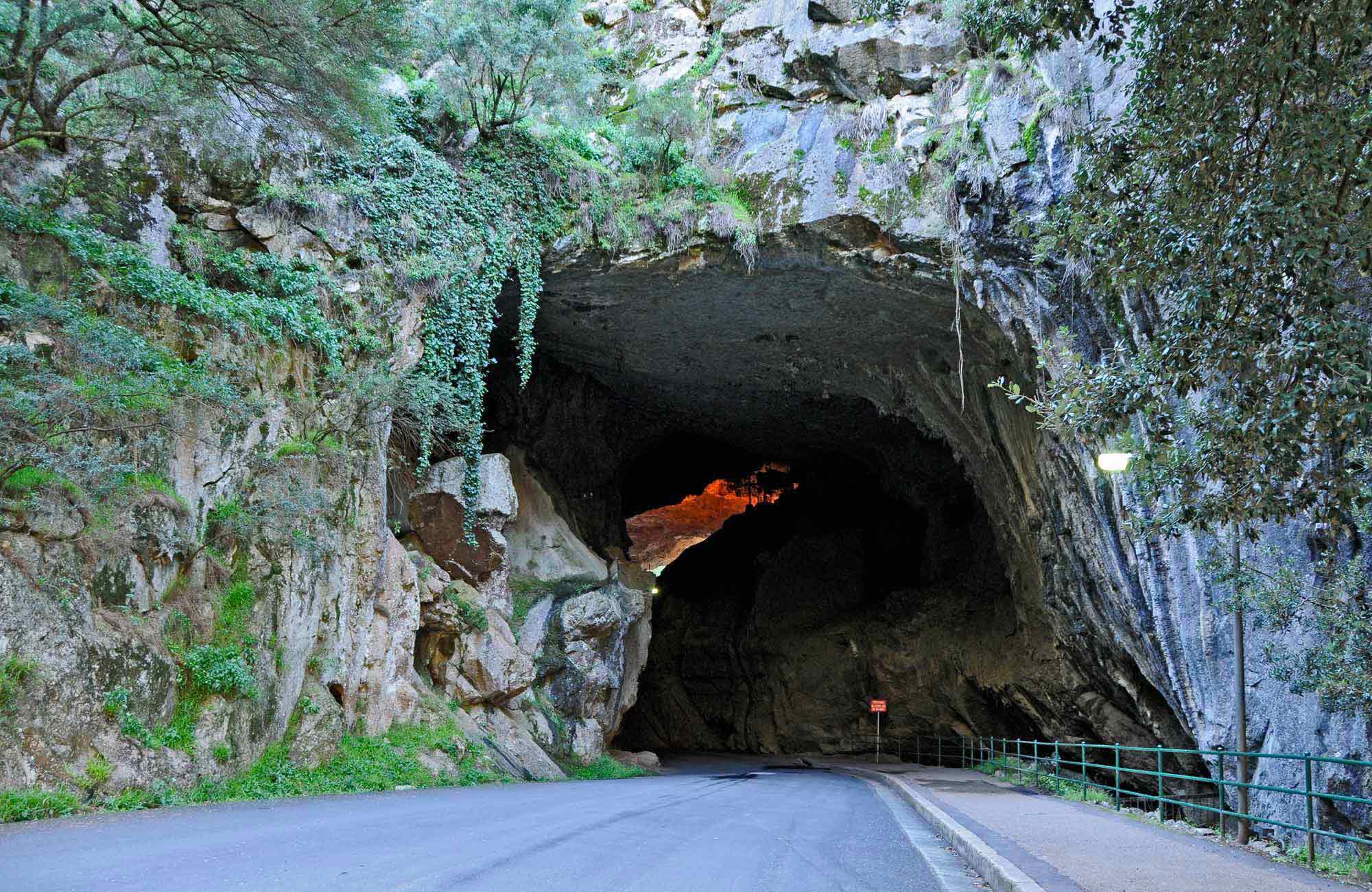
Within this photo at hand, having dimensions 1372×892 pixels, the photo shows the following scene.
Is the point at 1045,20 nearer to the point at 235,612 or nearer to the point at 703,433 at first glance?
the point at 235,612

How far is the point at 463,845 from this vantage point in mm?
6480

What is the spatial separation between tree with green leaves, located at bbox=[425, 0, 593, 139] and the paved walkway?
1289 cm

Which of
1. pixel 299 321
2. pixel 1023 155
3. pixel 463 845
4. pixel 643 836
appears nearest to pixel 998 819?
pixel 643 836

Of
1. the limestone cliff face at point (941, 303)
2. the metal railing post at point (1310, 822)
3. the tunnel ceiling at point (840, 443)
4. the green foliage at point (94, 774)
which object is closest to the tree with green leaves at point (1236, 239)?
the metal railing post at point (1310, 822)

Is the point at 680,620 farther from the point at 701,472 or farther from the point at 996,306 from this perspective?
the point at 996,306

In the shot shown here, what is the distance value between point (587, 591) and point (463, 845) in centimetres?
1502

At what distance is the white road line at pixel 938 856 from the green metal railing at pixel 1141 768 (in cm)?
204

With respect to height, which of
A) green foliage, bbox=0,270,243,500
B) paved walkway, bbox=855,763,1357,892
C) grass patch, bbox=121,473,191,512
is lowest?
paved walkway, bbox=855,763,1357,892

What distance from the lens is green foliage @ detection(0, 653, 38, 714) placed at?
26.1 ft

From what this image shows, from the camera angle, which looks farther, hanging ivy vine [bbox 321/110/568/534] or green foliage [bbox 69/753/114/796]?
hanging ivy vine [bbox 321/110/568/534]

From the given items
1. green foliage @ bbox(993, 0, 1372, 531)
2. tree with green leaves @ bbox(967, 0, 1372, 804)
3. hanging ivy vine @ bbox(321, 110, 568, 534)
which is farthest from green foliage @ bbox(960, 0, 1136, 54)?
hanging ivy vine @ bbox(321, 110, 568, 534)

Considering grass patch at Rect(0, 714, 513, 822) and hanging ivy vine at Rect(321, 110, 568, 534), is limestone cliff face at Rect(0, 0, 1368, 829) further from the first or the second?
hanging ivy vine at Rect(321, 110, 568, 534)

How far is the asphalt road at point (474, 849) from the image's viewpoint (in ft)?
16.3

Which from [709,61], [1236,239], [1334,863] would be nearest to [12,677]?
[1236,239]
